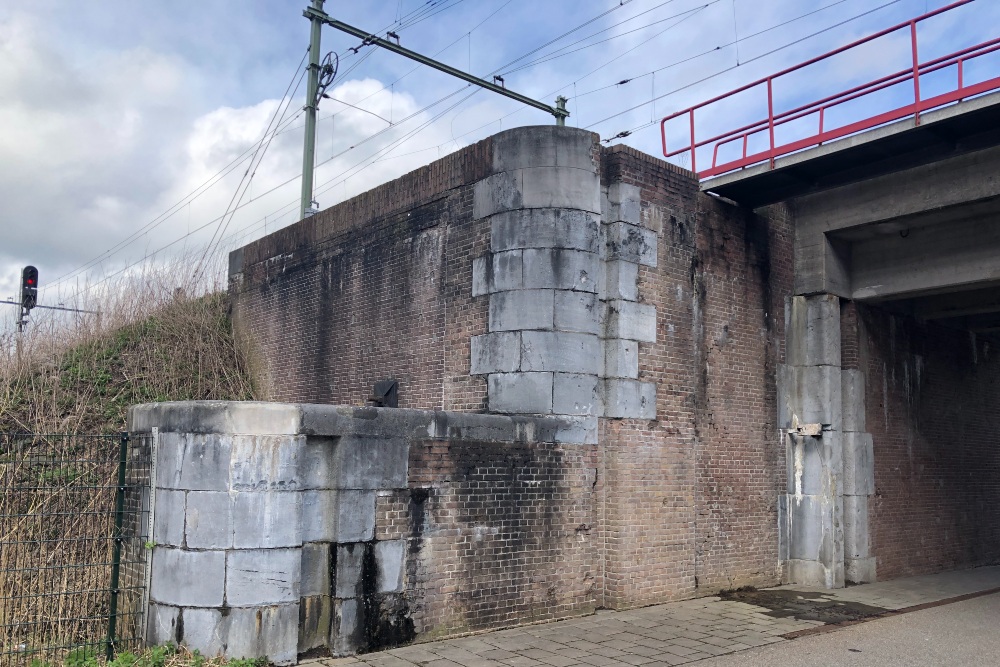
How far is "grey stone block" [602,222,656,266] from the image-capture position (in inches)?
411

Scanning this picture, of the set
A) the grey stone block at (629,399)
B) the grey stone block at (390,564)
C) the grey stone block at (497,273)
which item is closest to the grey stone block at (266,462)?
the grey stone block at (390,564)

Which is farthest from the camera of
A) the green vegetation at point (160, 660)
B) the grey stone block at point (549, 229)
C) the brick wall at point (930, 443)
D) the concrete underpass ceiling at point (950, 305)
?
the concrete underpass ceiling at point (950, 305)

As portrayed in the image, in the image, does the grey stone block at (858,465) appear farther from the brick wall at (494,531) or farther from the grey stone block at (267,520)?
the grey stone block at (267,520)

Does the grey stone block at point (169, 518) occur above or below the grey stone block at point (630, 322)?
below

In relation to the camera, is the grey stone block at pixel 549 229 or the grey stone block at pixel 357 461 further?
the grey stone block at pixel 549 229

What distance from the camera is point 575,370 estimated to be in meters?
9.84

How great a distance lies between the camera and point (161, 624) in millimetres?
7340

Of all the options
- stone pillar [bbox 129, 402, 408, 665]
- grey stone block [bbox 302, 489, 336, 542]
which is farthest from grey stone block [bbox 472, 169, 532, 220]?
grey stone block [bbox 302, 489, 336, 542]

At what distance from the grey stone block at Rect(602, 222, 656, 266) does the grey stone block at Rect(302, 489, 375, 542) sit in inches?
178

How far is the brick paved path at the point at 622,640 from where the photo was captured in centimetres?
748

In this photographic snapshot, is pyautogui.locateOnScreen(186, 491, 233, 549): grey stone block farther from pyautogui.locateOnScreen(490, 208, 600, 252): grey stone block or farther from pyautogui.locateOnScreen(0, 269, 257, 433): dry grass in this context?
pyautogui.locateOnScreen(0, 269, 257, 433): dry grass

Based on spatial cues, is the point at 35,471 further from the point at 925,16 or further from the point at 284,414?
the point at 925,16

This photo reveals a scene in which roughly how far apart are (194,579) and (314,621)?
1.13 metres

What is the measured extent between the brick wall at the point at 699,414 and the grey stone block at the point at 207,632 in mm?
4599
